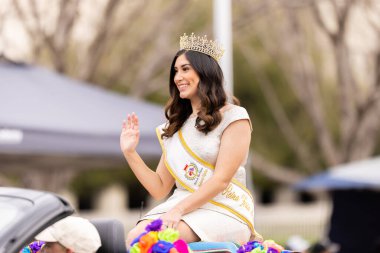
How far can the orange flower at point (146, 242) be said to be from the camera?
4.20 meters

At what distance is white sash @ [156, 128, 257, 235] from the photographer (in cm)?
463

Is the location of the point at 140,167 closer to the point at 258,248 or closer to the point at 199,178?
the point at 199,178

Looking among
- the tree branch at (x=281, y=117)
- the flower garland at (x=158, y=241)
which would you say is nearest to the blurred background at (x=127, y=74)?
the tree branch at (x=281, y=117)

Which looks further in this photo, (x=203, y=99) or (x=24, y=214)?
(x=203, y=99)

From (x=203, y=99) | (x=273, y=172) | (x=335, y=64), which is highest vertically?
(x=335, y=64)

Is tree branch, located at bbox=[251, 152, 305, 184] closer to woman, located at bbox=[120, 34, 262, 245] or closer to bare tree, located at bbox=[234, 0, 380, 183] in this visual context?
bare tree, located at bbox=[234, 0, 380, 183]

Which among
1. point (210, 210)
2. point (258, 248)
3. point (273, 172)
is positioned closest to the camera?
point (258, 248)

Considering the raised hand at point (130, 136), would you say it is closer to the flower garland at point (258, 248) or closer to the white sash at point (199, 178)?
the white sash at point (199, 178)

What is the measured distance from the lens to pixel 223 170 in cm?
454

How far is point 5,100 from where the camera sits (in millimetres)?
10812

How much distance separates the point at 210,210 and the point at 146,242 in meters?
0.48

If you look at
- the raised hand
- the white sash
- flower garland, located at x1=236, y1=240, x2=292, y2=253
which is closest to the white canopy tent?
the raised hand

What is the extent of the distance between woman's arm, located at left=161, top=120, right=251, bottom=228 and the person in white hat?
0.38m

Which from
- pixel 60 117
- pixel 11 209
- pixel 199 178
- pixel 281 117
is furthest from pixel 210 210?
pixel 281 117
